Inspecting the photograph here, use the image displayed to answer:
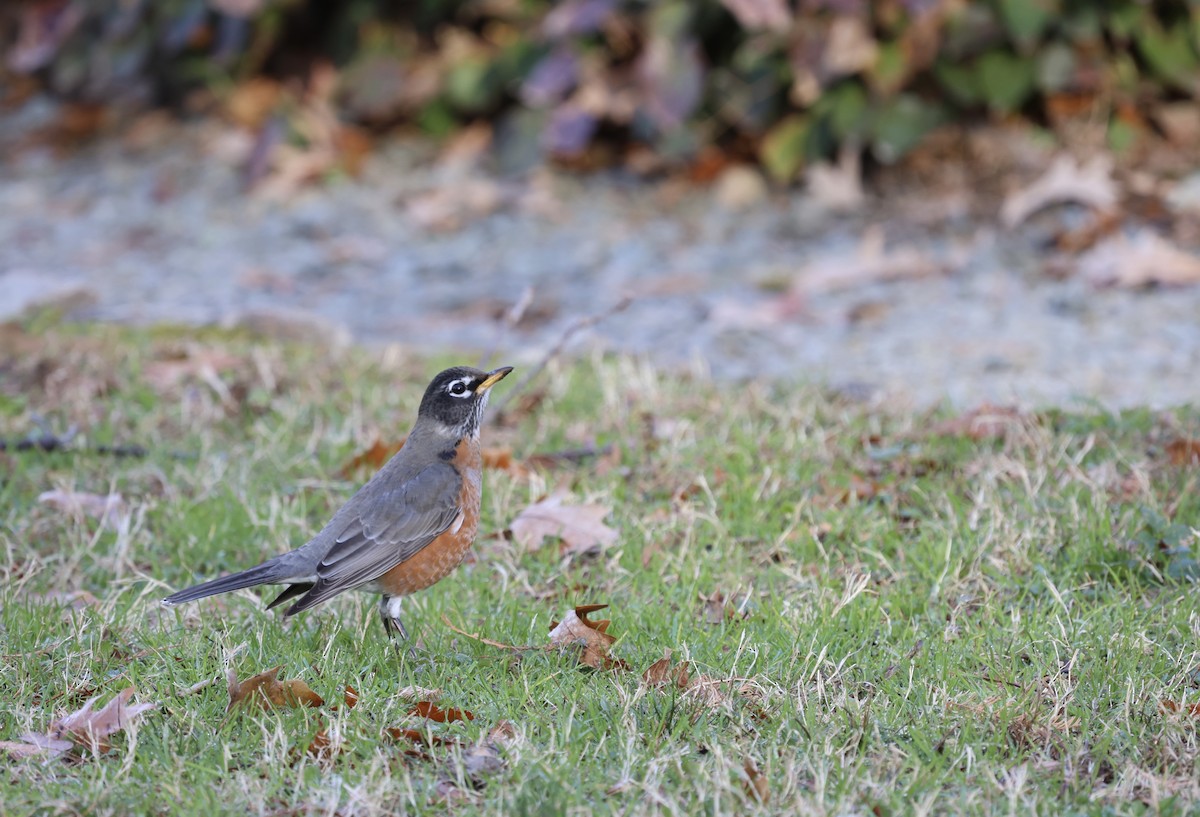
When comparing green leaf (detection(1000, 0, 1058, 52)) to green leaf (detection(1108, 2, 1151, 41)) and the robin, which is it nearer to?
green leaf (detection(1108, 2, 1151, 41))

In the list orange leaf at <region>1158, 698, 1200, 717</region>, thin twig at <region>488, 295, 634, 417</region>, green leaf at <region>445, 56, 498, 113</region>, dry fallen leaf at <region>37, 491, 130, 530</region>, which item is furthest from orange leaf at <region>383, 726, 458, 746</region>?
green leaf at <region>445, 56, 498, 113</region>

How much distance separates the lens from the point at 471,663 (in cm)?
358

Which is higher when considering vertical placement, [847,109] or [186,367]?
[847,109]

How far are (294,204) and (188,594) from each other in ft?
17.0

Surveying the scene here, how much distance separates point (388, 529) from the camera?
3.80m

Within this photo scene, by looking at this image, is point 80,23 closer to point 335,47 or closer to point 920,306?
point 335,47

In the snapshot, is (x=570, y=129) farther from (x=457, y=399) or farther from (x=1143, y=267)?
(x=457, y=399)

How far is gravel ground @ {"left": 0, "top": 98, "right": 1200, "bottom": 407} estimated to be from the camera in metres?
6.06

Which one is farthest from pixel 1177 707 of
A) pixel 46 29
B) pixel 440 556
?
pixel 46 29

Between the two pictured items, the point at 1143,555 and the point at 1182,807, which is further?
the point at 1143,555

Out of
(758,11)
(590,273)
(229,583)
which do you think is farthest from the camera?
(590,273)

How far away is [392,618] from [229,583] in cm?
44

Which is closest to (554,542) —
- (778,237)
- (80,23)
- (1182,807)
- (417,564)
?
(417,564)

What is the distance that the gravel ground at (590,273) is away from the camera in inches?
239
